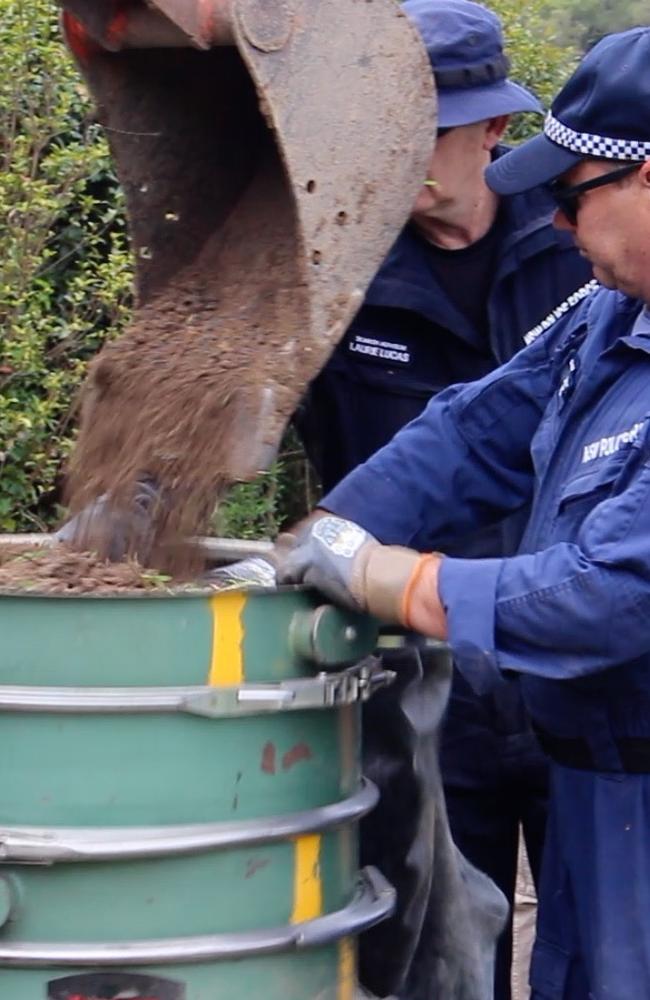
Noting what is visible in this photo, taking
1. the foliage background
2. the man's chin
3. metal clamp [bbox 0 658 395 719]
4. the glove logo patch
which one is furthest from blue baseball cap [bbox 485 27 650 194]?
the foliage background

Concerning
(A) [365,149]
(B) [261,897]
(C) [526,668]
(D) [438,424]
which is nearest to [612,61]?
(A) [365,149]

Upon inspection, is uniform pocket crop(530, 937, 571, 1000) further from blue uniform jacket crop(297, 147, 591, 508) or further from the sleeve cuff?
blue uniform jacket crop(297, 147, 591, 508)

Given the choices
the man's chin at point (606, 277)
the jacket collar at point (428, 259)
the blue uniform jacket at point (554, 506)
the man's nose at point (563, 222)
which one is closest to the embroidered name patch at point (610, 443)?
the blue uniform jacket at point (554, 506)

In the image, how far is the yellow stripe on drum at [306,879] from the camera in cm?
237

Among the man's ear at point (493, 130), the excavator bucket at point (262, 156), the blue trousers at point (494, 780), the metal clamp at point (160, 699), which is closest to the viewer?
the metal clamp at point (160, 699)

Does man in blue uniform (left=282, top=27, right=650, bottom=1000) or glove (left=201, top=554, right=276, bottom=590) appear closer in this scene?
man in blue uniform (left=282, top=27, right=650, bottom=1000)

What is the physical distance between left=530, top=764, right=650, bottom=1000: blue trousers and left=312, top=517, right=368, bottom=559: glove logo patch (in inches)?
18.7

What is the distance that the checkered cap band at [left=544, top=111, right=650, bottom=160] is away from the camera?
97.0 inches

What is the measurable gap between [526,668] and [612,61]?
2.77ft

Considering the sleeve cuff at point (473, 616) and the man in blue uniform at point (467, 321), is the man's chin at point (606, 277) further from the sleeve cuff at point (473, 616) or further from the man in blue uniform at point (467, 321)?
the man in blue uniform at point (467, 321)

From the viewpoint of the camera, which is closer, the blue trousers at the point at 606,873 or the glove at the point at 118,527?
the blue trousers at the point at 606,873

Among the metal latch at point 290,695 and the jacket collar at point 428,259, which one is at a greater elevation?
the jacket collar at point 428,259

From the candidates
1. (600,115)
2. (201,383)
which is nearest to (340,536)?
(201,383)

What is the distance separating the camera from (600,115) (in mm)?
2490
